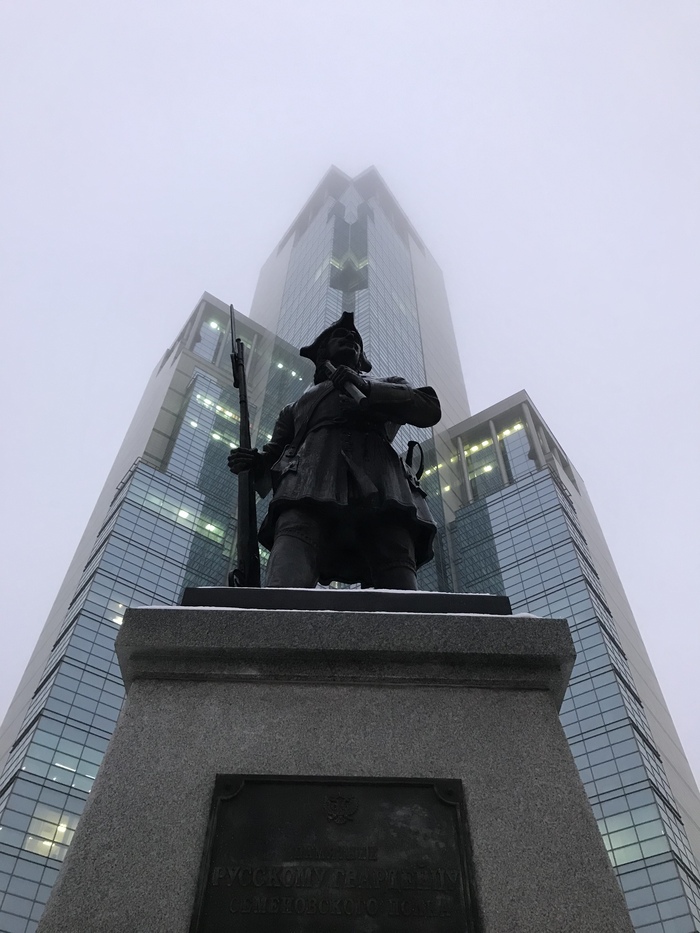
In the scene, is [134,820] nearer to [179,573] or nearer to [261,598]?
[261,598]

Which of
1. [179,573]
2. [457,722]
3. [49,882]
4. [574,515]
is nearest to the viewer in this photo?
[457,722]

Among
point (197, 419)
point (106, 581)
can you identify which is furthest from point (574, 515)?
point (106, 581)

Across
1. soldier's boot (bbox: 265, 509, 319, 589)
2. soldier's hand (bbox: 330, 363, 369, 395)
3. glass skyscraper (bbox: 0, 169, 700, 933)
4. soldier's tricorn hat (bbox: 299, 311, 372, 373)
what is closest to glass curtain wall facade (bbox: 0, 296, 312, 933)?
glass skyscraper (bbox: 0, 169, 700, 933)

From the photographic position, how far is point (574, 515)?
64.4 m

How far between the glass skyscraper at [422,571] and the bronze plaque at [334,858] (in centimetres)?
3643

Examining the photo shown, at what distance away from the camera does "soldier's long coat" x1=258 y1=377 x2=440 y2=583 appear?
17.7 feet

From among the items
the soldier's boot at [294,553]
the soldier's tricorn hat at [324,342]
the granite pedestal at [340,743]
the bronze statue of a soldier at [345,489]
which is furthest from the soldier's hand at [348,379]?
the granite pedestal at [340,743]

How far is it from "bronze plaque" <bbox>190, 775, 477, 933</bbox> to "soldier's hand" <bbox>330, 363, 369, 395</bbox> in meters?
3.06

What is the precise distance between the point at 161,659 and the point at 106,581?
46419 millimetres

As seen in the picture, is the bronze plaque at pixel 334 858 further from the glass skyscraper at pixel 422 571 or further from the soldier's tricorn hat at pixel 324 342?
the glass skyscraper at pixel 422 571

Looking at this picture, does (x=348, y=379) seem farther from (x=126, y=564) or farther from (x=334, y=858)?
(x=126, y=564)

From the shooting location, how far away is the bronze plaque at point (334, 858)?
3023mm

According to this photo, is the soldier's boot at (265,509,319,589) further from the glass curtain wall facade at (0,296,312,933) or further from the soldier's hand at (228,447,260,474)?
the glass curtain wall facade at (0,296,312,933)

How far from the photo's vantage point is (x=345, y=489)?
213 inches
